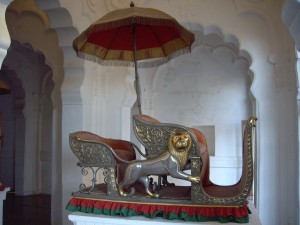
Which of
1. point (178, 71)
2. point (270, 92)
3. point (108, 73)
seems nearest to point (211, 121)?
point (178, 71)

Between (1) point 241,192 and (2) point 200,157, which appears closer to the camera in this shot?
(1) point 241,192

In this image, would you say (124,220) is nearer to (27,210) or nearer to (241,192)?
(241,192)

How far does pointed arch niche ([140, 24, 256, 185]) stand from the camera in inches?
329

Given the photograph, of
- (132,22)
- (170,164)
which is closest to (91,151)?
(170,164)

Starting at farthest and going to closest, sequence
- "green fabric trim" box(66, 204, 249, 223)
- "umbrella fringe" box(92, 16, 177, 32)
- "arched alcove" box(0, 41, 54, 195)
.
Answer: "arched alcove" box(0, 41, 54, 195) < "umbrella fringe" box(92, 16, 177, 32) < "green fabric trim" box(66, 204, 249, 223)

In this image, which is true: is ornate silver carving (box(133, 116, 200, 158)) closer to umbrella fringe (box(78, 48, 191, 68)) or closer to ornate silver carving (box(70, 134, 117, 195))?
ornate silver carving (box(70, 134, 117, 195))

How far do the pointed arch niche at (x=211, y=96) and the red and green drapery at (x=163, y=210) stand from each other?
5215 millimetres

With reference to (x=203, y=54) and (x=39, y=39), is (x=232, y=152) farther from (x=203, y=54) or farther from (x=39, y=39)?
(x=39, y=39)

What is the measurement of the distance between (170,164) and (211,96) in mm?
5679

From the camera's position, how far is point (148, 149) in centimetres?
339

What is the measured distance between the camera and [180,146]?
3.15 m

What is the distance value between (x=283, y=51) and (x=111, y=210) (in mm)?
4281

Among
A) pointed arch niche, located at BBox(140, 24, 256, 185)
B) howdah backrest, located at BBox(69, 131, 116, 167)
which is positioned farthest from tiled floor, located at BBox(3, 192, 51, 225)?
howdah backrest, located at BBox(69, 131, 116, 167)

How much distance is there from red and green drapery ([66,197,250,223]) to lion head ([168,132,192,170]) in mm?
387
